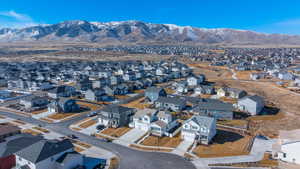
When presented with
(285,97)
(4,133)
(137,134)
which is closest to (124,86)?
(137,134)

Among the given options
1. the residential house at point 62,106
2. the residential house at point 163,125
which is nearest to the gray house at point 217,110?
the residential house at point 163,125

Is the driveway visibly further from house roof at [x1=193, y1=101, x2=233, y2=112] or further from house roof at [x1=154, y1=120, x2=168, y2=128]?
house roof at [x1=193, y1=101, x2=233, y2=112]

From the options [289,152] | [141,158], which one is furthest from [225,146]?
[141,158]

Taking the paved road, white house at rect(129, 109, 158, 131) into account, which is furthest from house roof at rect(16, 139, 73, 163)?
white house at rect(129, 109, 158, 131)

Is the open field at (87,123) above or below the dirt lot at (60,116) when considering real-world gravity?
below

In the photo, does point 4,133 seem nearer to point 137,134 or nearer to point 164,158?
point 137,134

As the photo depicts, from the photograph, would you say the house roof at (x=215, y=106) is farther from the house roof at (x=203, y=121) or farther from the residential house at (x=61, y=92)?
the residential house at (x=61, y=92)
